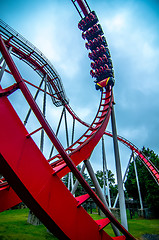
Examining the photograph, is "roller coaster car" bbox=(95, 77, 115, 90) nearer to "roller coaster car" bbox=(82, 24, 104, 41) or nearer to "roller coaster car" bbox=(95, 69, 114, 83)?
"roller coaster car" bbox=(95, 69, 114, 83)

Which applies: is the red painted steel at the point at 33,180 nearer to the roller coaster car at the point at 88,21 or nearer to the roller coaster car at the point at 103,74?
the roller coaster car at the point at 103,74

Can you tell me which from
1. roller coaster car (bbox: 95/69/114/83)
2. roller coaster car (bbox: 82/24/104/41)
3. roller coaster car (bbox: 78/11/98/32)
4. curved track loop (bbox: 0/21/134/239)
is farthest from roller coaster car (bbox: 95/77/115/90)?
curved track loop (bbox: 0/21/134/239)

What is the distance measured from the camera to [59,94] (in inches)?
359

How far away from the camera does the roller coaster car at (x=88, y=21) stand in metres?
9.91

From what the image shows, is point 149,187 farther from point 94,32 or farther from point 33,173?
point 33,173

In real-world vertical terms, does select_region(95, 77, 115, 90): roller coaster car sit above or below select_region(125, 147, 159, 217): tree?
above

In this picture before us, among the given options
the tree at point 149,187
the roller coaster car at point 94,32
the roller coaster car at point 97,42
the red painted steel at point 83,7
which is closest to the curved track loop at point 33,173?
the roller coaster car at point 97,42

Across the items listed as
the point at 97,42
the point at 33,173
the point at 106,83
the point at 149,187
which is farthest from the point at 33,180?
the point at 149,187

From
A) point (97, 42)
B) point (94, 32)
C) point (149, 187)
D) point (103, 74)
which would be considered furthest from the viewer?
point (149, 187)

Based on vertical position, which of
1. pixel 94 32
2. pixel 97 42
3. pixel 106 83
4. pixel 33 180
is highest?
pixel 94 32

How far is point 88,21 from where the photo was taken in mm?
10000

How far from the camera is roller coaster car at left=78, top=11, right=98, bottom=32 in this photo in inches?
390

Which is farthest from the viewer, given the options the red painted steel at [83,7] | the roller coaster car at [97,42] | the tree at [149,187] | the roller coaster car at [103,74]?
the tree at [149,187]

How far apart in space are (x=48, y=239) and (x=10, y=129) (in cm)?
499
